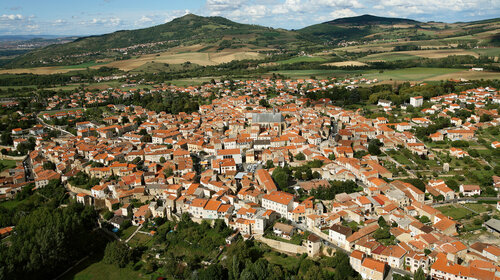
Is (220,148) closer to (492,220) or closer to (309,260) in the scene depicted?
(309,260)

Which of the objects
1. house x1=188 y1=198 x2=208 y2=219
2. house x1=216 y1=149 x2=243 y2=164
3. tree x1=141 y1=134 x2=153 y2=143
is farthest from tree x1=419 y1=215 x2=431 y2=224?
tree x1=141 y1=134 x2=153 y2=143

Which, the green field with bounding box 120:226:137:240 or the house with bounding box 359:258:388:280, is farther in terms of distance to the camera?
the green field with bounding box 120:226:137:240

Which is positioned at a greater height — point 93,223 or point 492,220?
point 492,220

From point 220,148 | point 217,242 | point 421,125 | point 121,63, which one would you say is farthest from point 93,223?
point 121,63

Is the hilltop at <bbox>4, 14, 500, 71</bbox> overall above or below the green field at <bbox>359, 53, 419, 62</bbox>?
above

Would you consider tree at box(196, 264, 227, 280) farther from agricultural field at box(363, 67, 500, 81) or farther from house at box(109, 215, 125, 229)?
agricultural field at box(363, 67, 500, 81)

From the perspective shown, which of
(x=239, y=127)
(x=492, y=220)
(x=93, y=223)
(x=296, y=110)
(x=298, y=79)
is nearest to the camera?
(x=492, y=220)

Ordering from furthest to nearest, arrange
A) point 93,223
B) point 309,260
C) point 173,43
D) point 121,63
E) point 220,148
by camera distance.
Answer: point 173,43, point 121,63, point 220,148, point 93,223, point 309,260

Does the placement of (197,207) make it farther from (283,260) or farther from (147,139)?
(147,139)
